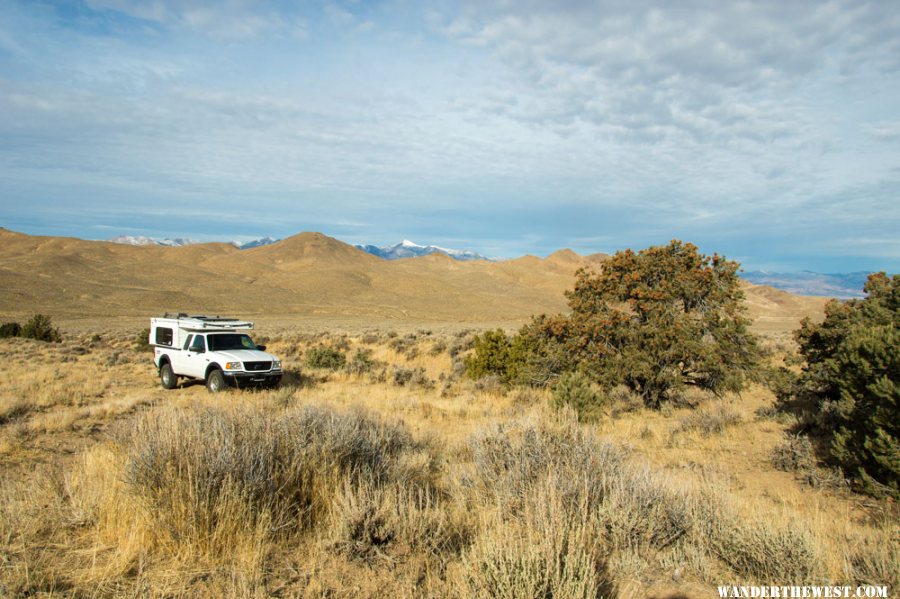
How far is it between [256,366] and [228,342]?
171cm

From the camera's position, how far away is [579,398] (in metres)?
10.1

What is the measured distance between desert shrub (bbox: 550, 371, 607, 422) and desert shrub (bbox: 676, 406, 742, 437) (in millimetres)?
1648

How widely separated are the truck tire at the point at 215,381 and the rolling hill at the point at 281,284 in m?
55.2

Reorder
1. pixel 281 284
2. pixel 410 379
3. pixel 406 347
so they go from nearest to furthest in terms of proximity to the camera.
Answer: pixel 410 379 → pixel 406 347 → pixel 281 284

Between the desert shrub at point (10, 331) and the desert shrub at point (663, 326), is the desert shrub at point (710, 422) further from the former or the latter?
the desert shrub at point (10, 331)

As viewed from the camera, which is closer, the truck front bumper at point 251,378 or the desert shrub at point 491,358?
the truck front bumper at point 251,378

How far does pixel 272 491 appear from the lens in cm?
481

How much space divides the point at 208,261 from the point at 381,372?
395ft

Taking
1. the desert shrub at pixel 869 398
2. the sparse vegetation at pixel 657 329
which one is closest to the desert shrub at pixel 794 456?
the desert shrub at pixel 869 398

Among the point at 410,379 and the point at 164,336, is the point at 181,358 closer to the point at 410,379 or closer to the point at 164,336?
the point at 164,336

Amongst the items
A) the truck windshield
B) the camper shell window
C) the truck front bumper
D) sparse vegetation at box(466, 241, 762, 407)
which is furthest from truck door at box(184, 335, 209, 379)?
sparse vegetation at box(466, 241, 762, 407)

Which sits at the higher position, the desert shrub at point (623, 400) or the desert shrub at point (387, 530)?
the desert shrub at point (387, 530)

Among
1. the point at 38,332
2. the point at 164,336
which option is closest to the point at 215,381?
the point at 164,336

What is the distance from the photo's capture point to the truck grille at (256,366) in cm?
1356
